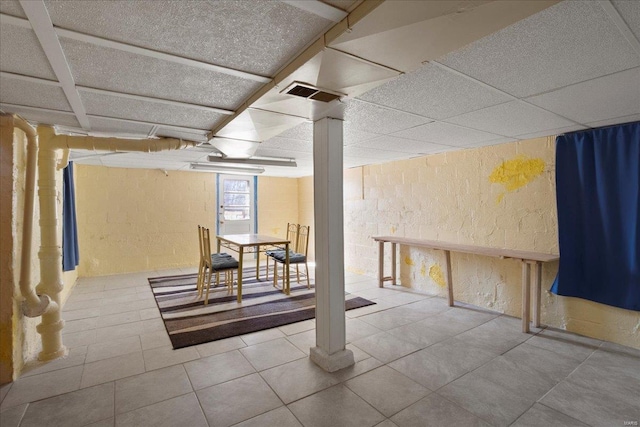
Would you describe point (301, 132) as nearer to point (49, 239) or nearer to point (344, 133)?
point (344, 133)

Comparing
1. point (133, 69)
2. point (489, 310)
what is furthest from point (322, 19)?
point (489, 310)

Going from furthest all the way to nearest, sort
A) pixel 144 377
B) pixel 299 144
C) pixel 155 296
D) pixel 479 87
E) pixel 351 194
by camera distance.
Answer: pixel 351 194
pixel 155 296
pixel 299 144
pixel 144 377
pixel 479 87

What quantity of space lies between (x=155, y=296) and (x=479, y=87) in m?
4.34

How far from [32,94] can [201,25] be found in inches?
56.2

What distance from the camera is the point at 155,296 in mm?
4094

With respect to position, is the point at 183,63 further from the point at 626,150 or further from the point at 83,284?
the point at 83,284

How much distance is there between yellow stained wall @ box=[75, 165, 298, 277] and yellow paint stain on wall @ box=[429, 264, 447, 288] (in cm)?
435

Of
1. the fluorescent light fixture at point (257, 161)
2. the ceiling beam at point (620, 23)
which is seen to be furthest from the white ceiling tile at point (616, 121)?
the fluorescent light fixture at point (257, 161)

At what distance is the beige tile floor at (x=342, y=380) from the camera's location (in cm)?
180

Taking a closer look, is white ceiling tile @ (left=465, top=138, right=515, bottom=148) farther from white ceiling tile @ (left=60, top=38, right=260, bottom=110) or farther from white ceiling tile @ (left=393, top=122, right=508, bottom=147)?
white ceiling tile @ (left=60, top=38, right=260, bottom=110)

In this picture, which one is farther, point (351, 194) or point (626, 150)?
point (351, 194)

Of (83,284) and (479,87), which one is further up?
(479,87)

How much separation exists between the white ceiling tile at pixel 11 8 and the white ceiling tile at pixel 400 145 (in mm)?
2584

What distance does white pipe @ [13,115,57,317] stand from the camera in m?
2.23
